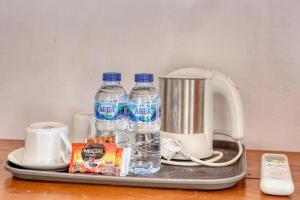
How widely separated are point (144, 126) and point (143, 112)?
0.11ft

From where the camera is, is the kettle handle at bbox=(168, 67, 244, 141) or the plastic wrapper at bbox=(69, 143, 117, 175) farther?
the kettle handle at bbox=(168, 67, 244, 141)

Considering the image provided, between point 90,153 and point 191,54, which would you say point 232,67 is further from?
point 90,153

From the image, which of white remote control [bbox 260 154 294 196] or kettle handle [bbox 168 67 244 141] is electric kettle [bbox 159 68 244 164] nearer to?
kettle handle [bbox 168 67 244 141]

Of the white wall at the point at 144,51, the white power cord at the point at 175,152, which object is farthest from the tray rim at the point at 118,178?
the white wall at the point at 144,51

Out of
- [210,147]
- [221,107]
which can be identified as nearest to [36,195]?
[210,147]

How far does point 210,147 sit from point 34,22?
0.61 metres

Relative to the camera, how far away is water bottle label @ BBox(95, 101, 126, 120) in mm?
783

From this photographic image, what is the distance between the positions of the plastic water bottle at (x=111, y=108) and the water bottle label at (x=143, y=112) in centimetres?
4

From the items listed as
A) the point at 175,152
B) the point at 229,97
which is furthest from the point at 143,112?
the point at 229,97

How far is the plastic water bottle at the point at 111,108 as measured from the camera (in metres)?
0.79

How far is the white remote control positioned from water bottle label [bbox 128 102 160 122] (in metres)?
0.25

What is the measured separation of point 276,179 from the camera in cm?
68

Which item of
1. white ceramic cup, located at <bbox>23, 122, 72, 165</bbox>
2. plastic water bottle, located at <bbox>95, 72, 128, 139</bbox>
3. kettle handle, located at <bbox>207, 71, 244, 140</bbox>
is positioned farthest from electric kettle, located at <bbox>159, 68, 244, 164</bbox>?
white ceramic cup, located at <bbox>23, 122, 72, 165</bbox>

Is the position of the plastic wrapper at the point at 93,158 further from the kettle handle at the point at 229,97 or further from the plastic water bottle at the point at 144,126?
the kettle handle at the point at 229,97
